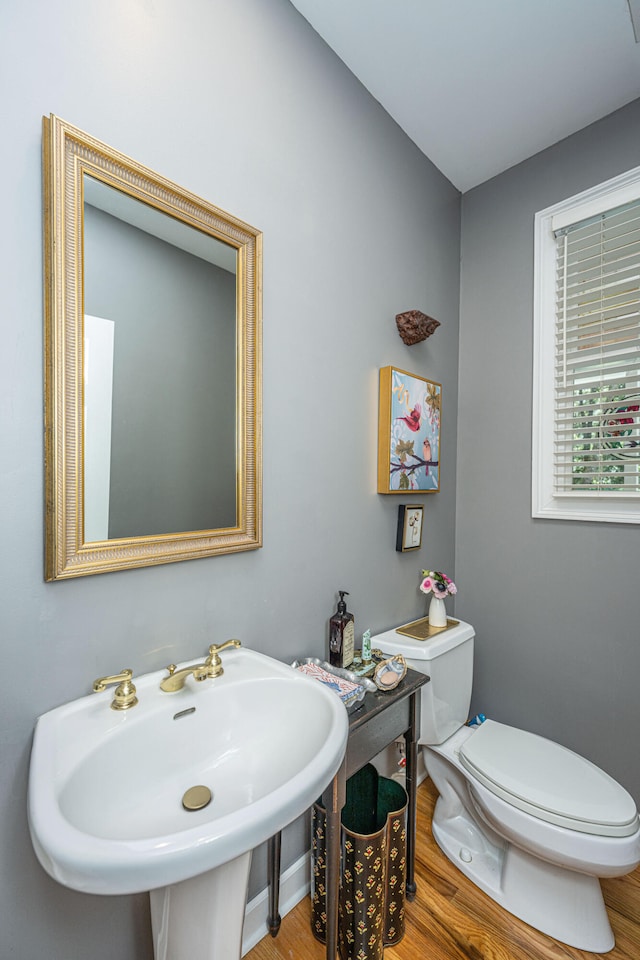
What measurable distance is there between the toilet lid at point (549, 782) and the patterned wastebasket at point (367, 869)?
1.00 feet

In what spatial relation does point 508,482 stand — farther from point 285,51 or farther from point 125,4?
point 125,4

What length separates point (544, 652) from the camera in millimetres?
1772

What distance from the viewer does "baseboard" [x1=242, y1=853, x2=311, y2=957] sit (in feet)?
3.81

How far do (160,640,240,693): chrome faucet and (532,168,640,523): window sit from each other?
143 centimetres

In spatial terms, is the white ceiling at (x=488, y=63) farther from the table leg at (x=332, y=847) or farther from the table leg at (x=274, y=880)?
the table leg at (x=274, y=880)

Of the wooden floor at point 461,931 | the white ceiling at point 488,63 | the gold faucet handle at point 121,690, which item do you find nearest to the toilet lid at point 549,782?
the wooden floor at point 461,931

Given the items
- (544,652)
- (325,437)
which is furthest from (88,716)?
(544,652)

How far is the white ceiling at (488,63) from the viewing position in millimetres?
1285

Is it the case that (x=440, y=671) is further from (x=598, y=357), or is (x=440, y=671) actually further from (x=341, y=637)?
(x=598, y=357)

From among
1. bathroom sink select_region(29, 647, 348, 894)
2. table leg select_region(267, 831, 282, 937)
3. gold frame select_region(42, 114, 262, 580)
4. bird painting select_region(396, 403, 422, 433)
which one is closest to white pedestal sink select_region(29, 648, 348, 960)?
bathroom sink select_region(29, 647, 348, 894)

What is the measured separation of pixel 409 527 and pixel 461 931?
1208 mm

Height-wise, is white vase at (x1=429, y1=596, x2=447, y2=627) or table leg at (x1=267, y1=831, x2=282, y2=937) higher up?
white vase at (x1=429, y1=596, x2=447, y2=627)

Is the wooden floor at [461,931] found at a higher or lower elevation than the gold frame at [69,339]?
lower

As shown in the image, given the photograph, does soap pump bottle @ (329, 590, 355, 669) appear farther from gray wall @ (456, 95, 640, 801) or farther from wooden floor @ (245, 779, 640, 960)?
gray wall @ (456, 95, 640, 801)
